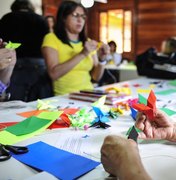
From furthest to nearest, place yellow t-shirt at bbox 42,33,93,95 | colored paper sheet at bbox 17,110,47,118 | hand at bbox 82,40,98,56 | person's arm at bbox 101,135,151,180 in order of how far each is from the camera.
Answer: yellow t-shirt at bbox 42,33,93,95 < hand at bbox 82,40,98,56 < colored paper sheet at bbox 17,110,47,118 < person's arm at bbox 101,135,151,180

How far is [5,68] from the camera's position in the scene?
1449 mm

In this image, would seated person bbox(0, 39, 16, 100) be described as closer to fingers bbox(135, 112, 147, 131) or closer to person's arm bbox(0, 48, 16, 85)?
person's arm bbox(0, 48, 16, 85)

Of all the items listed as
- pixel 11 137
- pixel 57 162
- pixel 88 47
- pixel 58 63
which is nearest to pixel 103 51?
pixel 88 47

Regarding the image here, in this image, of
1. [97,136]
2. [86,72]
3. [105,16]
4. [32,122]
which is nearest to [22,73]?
[86,72]

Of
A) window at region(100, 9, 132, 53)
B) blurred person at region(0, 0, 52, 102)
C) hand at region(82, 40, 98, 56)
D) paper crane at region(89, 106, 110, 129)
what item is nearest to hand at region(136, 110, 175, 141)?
paper crane at region(89, 106, 110, 129)

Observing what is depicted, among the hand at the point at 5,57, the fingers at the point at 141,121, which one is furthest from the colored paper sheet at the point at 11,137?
the hand at the point at 5,57

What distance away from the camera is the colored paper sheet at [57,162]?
699 mm

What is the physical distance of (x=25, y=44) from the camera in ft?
7.54

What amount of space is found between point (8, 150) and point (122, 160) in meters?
0.39

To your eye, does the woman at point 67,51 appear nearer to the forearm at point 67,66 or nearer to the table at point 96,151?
the forearm at point 67,66

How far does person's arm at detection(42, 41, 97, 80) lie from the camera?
1876mm

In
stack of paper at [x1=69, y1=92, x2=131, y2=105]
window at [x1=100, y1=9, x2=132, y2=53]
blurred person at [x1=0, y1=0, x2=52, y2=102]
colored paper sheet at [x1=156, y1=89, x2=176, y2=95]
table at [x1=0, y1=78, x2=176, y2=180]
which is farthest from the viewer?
window at [x1=100, y1=9, x2=132, y2=53]

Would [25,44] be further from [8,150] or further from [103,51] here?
[8,150]

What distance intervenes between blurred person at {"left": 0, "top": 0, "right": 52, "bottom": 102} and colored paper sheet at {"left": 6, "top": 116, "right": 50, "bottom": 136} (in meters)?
1.12
